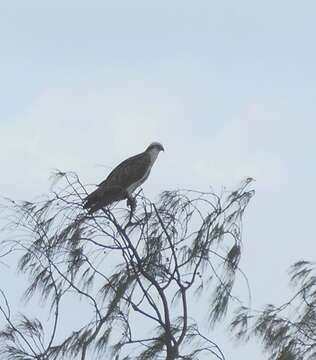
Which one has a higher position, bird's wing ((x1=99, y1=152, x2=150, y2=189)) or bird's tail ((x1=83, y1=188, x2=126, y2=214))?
bird's wing ((x1=99, y1=152, x2=150, y2=189))

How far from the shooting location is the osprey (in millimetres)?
4766

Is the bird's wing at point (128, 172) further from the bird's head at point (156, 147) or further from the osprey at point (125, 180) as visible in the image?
the bird's head at point (156, 147)

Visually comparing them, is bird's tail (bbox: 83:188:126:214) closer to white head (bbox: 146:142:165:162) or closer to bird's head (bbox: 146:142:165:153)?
white head (bbox: 146:142:165:162)

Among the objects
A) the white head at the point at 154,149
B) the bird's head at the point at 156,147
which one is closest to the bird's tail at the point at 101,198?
the white head at the point at 154,149

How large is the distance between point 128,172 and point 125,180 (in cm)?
26

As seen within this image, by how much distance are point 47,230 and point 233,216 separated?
2.98ft

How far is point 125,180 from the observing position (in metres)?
6.21

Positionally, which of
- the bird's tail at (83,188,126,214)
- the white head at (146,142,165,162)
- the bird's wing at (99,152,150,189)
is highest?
the white head at (146,142,165,162)

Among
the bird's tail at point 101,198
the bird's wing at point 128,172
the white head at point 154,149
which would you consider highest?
the white head at point 154,149

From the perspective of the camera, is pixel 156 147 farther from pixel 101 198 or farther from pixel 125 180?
pixel 101 198

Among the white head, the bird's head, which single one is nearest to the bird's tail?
the white head

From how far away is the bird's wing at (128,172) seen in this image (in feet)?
19.9

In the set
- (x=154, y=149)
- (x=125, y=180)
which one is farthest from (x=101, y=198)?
(x=154, y=149)

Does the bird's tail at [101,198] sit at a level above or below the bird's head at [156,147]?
below
